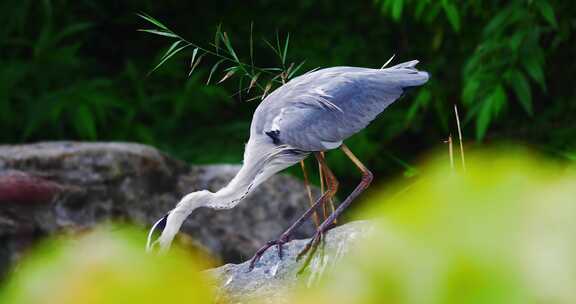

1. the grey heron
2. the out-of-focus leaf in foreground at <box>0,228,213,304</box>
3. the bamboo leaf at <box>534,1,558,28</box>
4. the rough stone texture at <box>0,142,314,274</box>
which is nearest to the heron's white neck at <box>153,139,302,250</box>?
the grey heron

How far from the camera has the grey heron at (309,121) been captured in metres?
1.79

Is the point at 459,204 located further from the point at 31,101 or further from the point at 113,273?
the point at 31,101

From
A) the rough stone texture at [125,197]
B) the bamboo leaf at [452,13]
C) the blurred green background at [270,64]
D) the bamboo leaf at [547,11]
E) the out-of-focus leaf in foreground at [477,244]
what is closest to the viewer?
the out-of-focus leaf in foreground at [477,244]

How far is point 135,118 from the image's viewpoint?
17.0 ft

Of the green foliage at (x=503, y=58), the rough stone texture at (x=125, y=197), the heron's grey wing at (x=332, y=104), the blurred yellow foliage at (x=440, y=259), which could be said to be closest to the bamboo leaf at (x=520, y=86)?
the green foliage at (x=503, y=58)

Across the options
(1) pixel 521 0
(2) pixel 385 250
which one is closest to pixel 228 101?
(1) pixel 521 0

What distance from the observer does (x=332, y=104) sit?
1852 millimetres

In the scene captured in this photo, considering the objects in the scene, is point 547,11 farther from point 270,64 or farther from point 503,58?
point 270,64

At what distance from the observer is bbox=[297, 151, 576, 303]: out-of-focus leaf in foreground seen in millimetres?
819

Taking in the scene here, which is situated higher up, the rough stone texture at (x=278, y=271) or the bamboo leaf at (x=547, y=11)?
the bamboo leaf at (x=547, y=11)

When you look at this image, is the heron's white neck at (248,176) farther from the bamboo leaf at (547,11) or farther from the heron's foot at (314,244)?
the bamboo leaf at (547,11)

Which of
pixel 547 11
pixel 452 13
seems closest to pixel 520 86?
pixel 547 11

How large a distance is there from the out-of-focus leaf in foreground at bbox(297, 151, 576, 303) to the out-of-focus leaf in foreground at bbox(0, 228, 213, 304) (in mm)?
132

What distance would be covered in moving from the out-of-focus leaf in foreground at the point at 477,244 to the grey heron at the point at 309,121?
86 centimetres
